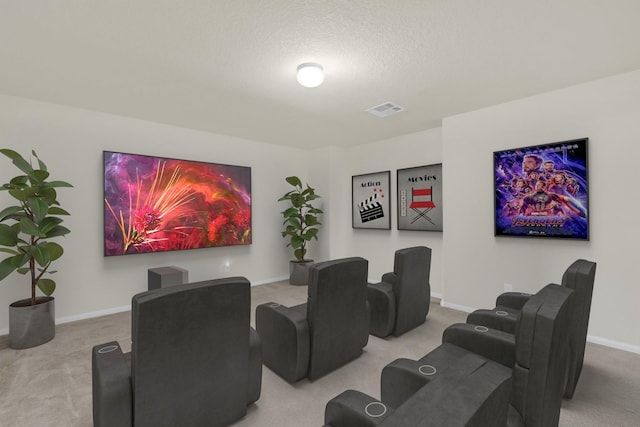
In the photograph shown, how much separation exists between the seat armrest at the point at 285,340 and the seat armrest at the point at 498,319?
1.39 meters

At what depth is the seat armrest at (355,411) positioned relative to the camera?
4.04 feet

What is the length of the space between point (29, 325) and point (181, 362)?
263 centimetres

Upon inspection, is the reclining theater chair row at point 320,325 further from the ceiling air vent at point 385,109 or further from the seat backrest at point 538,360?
the ceiling air vent at point 385,109

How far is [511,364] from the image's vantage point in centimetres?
191

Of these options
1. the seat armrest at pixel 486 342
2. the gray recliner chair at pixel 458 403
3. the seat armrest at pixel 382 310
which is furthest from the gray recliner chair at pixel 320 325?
the gray recliner chair at pixel 458 403

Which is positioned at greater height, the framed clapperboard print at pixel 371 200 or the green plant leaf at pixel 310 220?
the framed clapperboard print at pixel 371 200

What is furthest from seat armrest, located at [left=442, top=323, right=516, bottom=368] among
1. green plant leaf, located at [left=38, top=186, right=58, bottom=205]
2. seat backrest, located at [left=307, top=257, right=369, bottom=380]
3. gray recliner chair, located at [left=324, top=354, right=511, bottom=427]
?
green plant leaf, located at [left=38, top=186, right=58, bottom=205]

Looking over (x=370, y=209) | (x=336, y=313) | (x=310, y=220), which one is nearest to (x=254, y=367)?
(x=336, y=313)

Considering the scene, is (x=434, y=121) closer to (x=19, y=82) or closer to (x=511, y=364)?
(x=511, y=364)

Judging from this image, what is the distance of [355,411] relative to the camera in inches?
49.8

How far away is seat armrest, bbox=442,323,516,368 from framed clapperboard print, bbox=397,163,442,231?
2.66m

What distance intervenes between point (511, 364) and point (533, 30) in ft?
7.62

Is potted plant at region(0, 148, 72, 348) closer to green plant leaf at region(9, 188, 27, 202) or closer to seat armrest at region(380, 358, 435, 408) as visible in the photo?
green plant leaf at region(9, 188, 27, 202)

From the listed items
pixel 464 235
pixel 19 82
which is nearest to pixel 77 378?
pixel 19 82
